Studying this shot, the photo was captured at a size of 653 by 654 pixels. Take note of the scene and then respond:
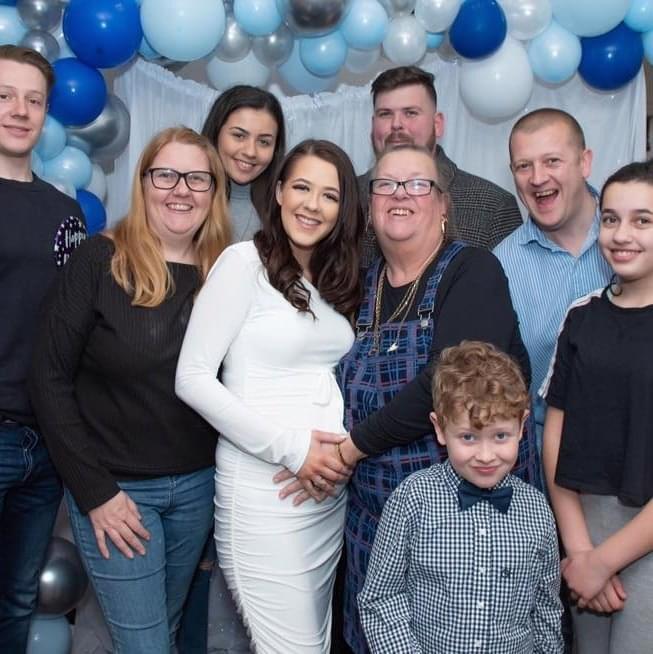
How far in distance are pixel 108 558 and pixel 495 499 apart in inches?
35.6

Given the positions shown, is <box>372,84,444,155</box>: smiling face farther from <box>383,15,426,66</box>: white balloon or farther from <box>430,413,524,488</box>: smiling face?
<box>430,413,524,488</box>: smiling face

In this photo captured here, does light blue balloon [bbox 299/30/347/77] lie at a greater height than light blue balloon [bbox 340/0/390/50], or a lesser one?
lesser

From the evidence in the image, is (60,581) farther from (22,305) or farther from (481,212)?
(481,212)


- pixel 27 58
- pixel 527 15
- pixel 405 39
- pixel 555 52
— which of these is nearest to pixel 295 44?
pixel 405 39

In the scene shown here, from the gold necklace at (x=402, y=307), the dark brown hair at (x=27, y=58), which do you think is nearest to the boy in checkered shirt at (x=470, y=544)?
the gold necklace at (x=402, y=307)

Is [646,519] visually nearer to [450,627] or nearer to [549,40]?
[450,627]

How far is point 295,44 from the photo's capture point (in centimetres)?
343

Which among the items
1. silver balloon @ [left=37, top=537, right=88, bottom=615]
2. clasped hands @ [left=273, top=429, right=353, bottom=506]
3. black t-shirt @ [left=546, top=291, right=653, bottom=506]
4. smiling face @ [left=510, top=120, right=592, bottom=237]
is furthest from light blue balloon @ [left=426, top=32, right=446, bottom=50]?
silver balloon @ [left=37, top=537, right=88, bottom=615]

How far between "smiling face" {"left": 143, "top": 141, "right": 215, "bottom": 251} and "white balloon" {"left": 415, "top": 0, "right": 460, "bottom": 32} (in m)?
1.55

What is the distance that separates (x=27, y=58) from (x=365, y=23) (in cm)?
148

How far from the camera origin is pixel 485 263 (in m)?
1.90

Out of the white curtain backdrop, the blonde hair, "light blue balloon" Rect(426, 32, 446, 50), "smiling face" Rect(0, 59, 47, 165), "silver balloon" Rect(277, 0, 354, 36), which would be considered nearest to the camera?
the blonde hair

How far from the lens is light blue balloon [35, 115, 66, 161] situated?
2.94 meters

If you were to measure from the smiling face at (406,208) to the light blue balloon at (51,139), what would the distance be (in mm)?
1503
